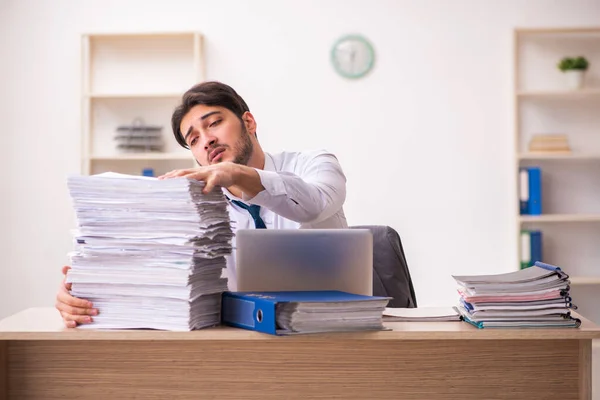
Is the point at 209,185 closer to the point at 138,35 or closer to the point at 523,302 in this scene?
the point at 523,302

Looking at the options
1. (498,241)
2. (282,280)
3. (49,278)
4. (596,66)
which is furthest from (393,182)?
(282,280)

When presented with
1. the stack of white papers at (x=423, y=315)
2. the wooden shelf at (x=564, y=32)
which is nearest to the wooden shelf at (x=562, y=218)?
the wooden shelf at (x=564, y=32)

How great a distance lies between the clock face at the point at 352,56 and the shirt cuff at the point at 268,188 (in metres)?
3.26

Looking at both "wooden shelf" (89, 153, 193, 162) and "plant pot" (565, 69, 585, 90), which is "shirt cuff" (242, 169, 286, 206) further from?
"plant pot" (565, 69, 585, 90)

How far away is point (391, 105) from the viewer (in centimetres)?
488

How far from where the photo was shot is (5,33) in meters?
5.01

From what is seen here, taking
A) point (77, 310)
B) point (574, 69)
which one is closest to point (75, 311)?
point (77, 310)

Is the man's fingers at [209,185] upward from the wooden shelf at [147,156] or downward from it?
downward

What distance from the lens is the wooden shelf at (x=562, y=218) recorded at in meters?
4.63

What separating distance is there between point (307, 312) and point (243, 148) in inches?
44.4

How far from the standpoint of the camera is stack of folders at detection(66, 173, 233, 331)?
144 cm

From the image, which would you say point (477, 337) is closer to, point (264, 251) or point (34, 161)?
point (264, 251)

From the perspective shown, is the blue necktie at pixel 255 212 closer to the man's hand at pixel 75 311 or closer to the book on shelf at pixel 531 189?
the man's hand at pixel 75 311

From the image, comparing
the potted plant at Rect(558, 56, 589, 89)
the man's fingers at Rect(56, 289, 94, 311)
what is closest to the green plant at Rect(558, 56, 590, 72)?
the potted plant at Rect(558, 56, 589, 89)
